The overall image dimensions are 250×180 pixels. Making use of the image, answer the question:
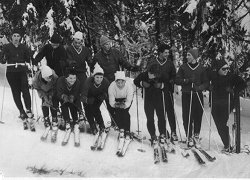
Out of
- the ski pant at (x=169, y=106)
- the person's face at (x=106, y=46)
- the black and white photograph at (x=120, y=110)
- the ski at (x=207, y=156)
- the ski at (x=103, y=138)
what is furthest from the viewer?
the person's face at (x=106, y=46)

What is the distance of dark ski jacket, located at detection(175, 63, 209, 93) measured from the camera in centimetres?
785

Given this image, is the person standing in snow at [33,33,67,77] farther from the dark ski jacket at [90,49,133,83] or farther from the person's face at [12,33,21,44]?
the dark ski jacket at [90,49,133,83]

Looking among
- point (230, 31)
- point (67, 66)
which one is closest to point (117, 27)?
point (230, 31)

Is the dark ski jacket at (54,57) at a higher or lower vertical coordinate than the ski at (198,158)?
higher

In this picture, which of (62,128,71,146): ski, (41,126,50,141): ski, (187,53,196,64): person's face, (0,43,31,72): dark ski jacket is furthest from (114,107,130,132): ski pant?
(0,43,31,72): dark ski jacket

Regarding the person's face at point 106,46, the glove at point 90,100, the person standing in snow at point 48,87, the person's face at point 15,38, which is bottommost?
the glove at point 90,100

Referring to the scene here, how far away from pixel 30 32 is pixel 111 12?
273cm

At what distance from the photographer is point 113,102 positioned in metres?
7.60

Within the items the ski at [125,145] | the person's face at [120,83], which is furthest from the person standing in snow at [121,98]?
the ski at [125,145]

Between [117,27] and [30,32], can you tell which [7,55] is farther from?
[117,27]

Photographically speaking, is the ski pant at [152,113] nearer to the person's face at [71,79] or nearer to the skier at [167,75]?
the skier at [167,75]

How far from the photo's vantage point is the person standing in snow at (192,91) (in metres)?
7.84

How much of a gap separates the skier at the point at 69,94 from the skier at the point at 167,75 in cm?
175

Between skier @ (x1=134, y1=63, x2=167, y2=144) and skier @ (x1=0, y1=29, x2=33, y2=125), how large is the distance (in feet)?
8.18
